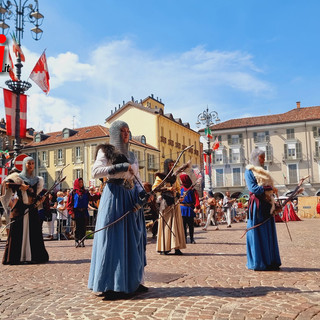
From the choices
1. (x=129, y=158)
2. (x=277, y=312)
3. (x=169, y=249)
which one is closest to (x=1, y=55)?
(x=169, y=249)

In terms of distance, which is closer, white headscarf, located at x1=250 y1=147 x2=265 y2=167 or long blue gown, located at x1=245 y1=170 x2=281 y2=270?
long blue gown, located at x1=245 y1=170 x2=281 y2=270

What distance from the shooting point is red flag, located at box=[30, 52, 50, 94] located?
14.7 metres

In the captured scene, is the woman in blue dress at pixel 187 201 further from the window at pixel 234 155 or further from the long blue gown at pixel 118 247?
the window at pixel 234 155

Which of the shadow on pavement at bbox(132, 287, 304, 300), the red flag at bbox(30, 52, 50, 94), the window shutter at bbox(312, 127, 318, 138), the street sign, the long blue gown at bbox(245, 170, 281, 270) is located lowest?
the shadow on pavement at bbox(132, 287, 304, 300)

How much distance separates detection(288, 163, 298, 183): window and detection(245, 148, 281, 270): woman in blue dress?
52560 millimetres

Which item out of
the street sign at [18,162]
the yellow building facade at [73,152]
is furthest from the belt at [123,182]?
the yellow building facade at [73,152]

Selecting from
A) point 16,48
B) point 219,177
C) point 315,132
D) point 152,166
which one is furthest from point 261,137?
point 16,48

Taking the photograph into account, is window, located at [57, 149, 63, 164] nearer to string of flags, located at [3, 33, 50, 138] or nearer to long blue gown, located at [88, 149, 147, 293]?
string of flags, located at [3, 33, 50, 138]

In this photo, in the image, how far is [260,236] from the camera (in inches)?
239

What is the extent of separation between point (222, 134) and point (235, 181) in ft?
25.0

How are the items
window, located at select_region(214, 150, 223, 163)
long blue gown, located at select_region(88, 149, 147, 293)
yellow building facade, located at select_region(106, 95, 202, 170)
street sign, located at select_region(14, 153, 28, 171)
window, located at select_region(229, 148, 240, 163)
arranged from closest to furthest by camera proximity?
long blue gown, located at select_region(88, 149, 147, 293) < street sign, located at select_region(14, 153, 28, 171) < yellow building facade, located at select_region(106, 95, 202, 170) < window, located at select_region(229, 148, 240, 163) < window, located at select_region(214, 150, 223, 163)

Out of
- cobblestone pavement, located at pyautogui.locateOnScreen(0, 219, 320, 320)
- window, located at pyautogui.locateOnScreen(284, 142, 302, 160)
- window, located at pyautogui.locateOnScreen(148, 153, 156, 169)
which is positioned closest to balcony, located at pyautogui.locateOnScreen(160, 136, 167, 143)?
window, located at pyautogui.locateOnScreen(148, 153, 156, 169)

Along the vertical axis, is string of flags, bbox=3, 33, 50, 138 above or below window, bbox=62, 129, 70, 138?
below

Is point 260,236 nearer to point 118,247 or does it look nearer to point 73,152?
point 118,247
